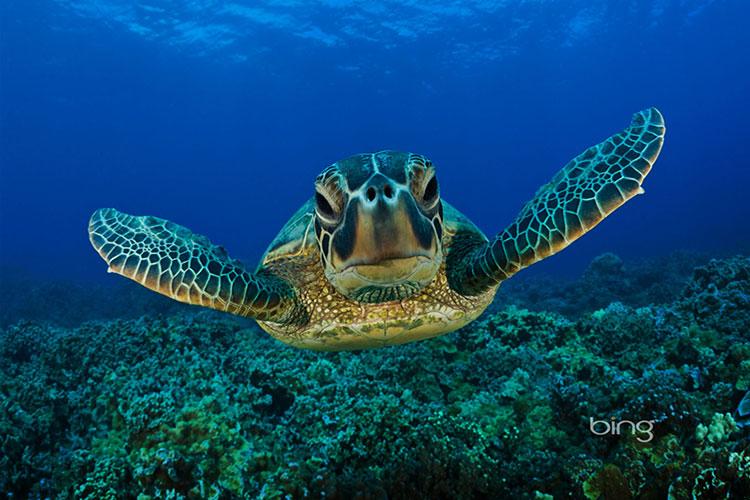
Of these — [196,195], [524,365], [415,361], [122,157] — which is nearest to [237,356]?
[415,361]

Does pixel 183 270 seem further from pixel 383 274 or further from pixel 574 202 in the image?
pixel 574 202

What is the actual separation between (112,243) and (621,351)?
5.16 metres

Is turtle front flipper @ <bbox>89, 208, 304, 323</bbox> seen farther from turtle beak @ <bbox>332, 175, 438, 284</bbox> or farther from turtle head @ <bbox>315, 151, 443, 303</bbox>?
turtle beak @ <bbox>332, 175, 438, 284</bbox>

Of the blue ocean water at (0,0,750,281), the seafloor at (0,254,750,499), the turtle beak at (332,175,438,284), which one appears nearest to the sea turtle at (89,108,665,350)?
the turtle beak at (332,175,438,284)

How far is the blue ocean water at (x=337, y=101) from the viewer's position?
115 ft

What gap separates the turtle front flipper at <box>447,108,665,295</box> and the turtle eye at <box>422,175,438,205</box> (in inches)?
29.1

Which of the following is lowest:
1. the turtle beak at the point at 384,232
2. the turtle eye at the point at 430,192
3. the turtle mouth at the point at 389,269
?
the turtle mouth at the point at 389,269

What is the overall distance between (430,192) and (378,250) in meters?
0.65

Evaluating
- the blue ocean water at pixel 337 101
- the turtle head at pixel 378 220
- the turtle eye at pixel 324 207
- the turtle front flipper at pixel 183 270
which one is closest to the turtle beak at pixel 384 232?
the turtle head at pixel 378 220

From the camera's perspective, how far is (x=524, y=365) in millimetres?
4320

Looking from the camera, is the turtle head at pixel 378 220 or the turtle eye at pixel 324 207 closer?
the turtle head at pixel 378 220

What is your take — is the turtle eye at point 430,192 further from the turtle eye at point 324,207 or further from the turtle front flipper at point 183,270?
the turtle front flipper at point 183,270

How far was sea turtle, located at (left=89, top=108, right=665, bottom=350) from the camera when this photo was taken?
2238 mm

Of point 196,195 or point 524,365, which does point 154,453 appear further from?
point 196,195
